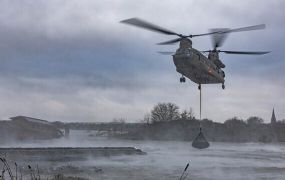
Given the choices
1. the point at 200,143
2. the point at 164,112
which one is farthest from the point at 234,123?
the point at 200,143

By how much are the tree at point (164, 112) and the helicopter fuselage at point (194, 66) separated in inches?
4926

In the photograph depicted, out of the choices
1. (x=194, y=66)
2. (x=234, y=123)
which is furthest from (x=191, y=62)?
(x=234, y=123)

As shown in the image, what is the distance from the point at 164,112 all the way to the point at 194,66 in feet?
428

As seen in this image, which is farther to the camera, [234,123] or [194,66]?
[234,123]

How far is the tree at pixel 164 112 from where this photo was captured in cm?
15862

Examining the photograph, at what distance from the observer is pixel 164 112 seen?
16050 centimetres

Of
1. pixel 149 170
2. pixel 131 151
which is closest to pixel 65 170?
pixel 149 170

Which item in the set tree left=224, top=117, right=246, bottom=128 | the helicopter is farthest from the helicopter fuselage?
tree left=224, top=117, right=246, bottom=128

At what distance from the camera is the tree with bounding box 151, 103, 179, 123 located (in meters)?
159

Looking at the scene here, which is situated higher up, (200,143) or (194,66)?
(194,66)

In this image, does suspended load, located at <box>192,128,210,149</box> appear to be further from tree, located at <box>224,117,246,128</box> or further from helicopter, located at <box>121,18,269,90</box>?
tree, located at <box>224,117,246,128</box>

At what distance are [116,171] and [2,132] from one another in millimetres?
→ 69288

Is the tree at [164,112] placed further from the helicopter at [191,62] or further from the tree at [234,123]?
the helicopter at [191,62]

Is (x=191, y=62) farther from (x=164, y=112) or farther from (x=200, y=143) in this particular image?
(x=164, y=112)
